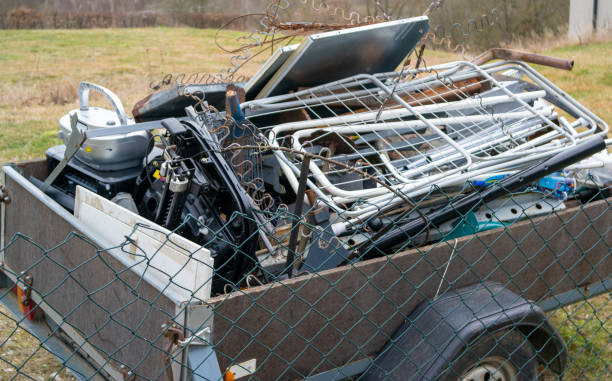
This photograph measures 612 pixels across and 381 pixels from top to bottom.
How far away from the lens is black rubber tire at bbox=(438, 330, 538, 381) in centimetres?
225

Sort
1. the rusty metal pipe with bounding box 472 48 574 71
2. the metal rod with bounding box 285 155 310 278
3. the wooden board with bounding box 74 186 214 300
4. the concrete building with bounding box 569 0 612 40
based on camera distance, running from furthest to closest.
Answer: the concrete building with bounding box 569 0 612 40 < the rusty metal pipe with bounding box 472 48 574 71 < the metal rod with bounding box 285 155 310 278 < the wooden board with bounding box 74 186 214 300

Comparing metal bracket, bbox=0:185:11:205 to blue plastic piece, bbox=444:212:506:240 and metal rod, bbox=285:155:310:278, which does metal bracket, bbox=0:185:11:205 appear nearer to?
metal rod, bbox=285:155:310:278

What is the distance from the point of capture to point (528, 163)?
2.79m

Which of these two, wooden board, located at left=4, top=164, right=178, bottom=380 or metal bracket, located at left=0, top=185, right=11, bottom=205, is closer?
wooden board, located at left=4, top=164, right=178, bottom=380

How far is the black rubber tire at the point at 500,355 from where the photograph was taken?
2.25 meters

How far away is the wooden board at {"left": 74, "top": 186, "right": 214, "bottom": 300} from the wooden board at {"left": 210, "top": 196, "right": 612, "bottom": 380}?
0.12 meters

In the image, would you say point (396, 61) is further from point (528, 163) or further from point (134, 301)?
point (134, 301)

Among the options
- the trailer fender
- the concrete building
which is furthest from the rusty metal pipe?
the concrete building

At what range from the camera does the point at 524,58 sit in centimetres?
366

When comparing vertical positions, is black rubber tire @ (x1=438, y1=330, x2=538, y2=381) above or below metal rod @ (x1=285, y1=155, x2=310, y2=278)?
below

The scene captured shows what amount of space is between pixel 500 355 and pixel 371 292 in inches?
24.7

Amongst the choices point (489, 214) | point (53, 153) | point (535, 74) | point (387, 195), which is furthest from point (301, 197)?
point (535, 74)

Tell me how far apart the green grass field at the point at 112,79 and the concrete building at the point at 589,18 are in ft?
4.00

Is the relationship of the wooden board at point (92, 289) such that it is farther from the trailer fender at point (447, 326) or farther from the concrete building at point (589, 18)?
the concrete building at point (589, 18)
